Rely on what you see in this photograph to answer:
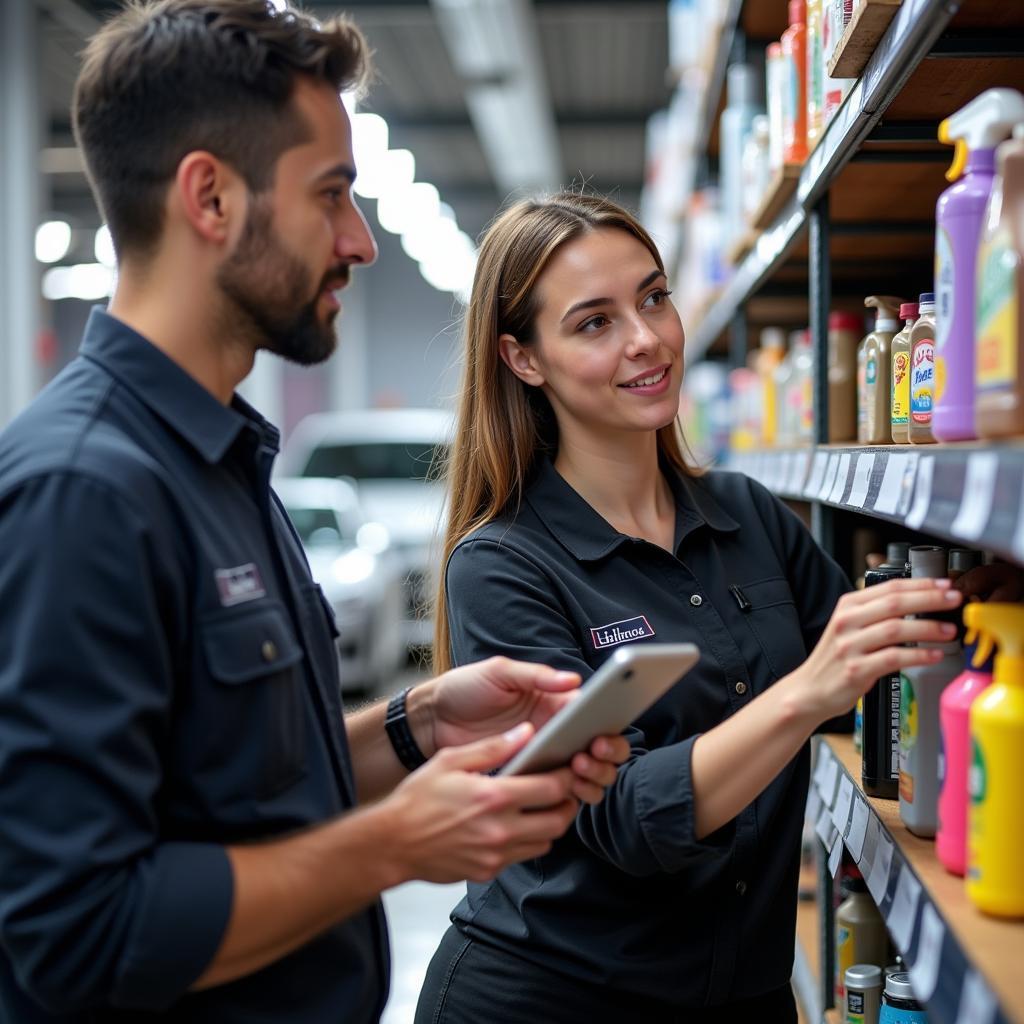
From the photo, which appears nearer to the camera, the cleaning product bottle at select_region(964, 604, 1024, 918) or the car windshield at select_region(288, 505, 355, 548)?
the cleaning product bottle at select_region(964, 604, 1024, 918)

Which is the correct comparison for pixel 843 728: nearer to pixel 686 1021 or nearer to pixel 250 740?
pixel 686 1021

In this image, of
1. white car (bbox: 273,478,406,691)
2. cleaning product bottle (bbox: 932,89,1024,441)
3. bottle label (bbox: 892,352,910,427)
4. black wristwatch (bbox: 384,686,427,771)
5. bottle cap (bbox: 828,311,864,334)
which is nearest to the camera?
cleaning product bottle (bbox: 932,89,1024,441)

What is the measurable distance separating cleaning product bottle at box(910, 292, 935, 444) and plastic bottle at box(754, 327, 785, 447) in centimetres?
157

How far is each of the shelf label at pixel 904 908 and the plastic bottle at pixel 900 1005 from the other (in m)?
0.42

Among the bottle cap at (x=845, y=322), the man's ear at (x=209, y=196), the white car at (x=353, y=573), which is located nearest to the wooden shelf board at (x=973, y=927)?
the man's ear at (x=209, y=196)

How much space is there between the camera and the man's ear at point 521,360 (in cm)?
189

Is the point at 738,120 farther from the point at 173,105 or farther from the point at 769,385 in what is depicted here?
the point at 173,105

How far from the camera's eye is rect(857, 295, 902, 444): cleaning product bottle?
6.07 feet

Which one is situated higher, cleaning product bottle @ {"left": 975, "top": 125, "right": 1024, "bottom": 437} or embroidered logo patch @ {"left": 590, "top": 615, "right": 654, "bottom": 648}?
cleaning product bottle @ {"left": 975, "top": 125, "right": 1024, "bottom": 437}

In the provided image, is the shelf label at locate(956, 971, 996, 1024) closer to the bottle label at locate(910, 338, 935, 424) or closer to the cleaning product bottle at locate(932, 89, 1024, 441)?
the cleaning product bottle at locate(932, 89, 1024, 441)

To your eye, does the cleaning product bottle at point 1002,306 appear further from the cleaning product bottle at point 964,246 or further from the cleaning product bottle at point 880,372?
the cleaning product bottle at point 880,372

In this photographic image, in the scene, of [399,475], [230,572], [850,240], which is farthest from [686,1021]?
[399,475]

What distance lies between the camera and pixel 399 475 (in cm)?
938

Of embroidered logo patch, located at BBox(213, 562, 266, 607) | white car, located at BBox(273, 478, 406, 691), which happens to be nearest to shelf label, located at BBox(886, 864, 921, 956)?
embroidered logo patch, located at BBox(213, 562, 266, 607)
